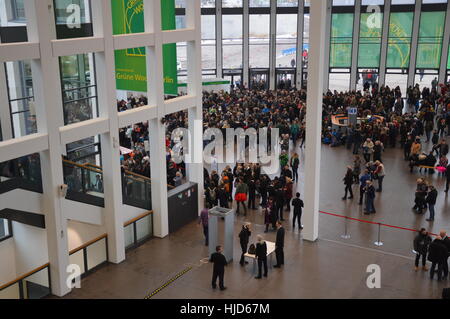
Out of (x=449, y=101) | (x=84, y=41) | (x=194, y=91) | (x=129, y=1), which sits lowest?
(x=449, y=101)

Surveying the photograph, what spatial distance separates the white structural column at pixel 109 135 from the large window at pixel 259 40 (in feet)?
81.5

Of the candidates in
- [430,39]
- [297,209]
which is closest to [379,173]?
[297,209]

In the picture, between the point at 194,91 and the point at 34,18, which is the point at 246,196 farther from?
the point at 34,18

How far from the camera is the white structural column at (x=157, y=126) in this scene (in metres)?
13.3

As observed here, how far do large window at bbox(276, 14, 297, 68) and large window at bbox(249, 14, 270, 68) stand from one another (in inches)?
30.8

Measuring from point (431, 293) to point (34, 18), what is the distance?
988 cm

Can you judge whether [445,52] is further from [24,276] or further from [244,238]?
[24,276]

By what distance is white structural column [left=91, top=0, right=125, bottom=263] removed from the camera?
11945mm

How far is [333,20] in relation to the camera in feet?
114

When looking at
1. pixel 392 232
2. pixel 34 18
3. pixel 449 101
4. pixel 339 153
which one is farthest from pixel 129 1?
pixel 449 101

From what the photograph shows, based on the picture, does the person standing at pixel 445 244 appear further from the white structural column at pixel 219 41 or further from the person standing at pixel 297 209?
the white structural column at pixel 219 41

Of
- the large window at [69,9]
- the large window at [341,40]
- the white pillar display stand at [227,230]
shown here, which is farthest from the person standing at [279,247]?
the large window at [341,40]

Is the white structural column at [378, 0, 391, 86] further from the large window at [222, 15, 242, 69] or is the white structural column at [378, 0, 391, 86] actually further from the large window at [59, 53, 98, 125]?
the large window at [59, 53, 98, 125]

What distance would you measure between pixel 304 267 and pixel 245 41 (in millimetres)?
25201
